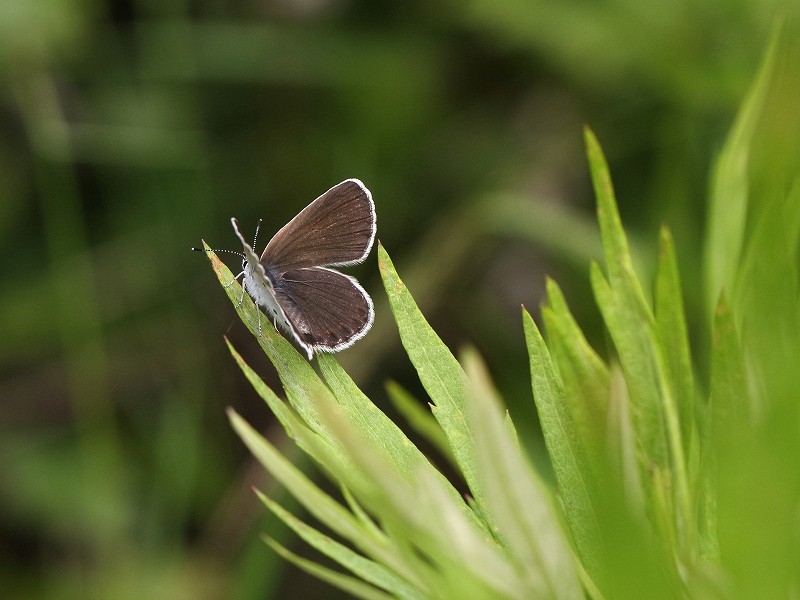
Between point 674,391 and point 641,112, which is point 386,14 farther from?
point 674,391

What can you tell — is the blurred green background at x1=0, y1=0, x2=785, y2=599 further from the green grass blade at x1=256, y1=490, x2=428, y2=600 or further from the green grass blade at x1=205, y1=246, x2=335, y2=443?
the green grass blade at x1=256, y1=490, x2=428, y2=600

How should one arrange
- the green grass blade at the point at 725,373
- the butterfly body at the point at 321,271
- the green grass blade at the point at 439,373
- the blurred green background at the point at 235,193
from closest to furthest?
1. the green grass blade at the point at 725,373
2. the green grass blade at the point at 439,373
3. the butterfly body at the point at 321,271
4. the blurred green background at the point at 235,193

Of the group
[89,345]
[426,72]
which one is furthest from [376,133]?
[89,345]

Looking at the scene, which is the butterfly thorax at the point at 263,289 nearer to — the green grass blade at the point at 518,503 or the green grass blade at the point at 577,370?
the green grass blade at the point at 577,370

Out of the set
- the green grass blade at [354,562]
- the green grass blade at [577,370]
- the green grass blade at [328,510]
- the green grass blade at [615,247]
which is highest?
the green grass blade at [615,247]

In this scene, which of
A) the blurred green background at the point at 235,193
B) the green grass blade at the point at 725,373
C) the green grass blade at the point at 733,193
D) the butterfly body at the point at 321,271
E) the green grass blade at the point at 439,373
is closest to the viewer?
the green grass blade at the point at 725,373

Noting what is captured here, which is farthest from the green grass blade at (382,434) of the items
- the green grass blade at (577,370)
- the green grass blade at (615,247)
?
the green grass blade at (615,247)

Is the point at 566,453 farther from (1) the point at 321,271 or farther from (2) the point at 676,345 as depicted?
(1) the point at 321,271
